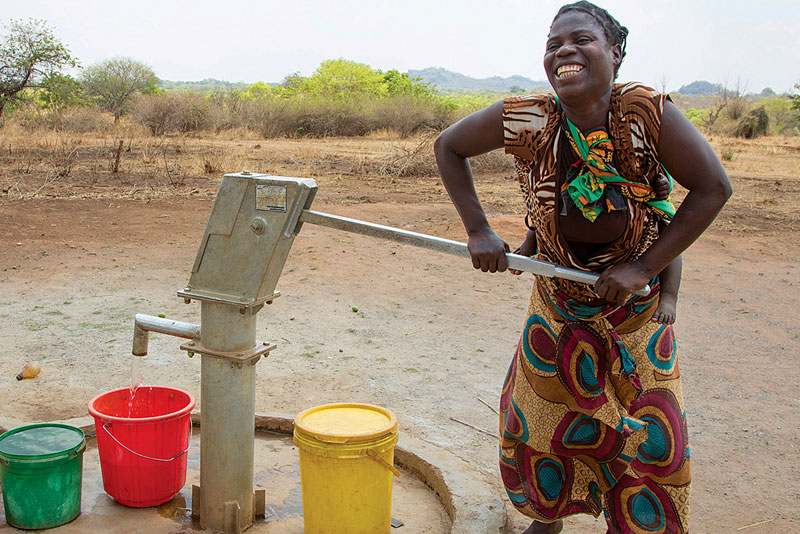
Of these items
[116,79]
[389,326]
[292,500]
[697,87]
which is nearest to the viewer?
[292,500]

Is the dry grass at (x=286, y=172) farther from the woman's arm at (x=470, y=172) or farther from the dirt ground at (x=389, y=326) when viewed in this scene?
the woman's arm at (x=470, y=172)

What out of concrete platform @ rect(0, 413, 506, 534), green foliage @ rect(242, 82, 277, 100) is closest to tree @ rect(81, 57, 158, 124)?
green foliage @ rect(242, 82, 277, 100)

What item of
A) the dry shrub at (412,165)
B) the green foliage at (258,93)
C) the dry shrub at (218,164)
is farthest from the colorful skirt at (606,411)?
the green foliage at (258,93)

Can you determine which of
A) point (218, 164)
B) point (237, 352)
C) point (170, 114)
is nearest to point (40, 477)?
point (237, 352)

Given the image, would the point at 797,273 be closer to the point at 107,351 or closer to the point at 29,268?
the point at 107,351

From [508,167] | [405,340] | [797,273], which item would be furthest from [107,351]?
[508,167]

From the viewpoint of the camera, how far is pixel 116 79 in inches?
1321

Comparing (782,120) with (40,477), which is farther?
(782,120)

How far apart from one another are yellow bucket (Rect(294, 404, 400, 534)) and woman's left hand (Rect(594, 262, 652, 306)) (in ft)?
2.59

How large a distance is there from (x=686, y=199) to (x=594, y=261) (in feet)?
0.91

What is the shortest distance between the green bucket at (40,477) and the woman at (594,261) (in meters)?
1.32

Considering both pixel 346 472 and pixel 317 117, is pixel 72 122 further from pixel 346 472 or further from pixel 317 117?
pixel 346 472

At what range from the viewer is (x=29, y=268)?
5.52m

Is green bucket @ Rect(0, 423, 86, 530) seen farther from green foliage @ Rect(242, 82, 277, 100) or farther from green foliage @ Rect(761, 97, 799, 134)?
green foliage @ Rect(761, 97, 799, 134)
